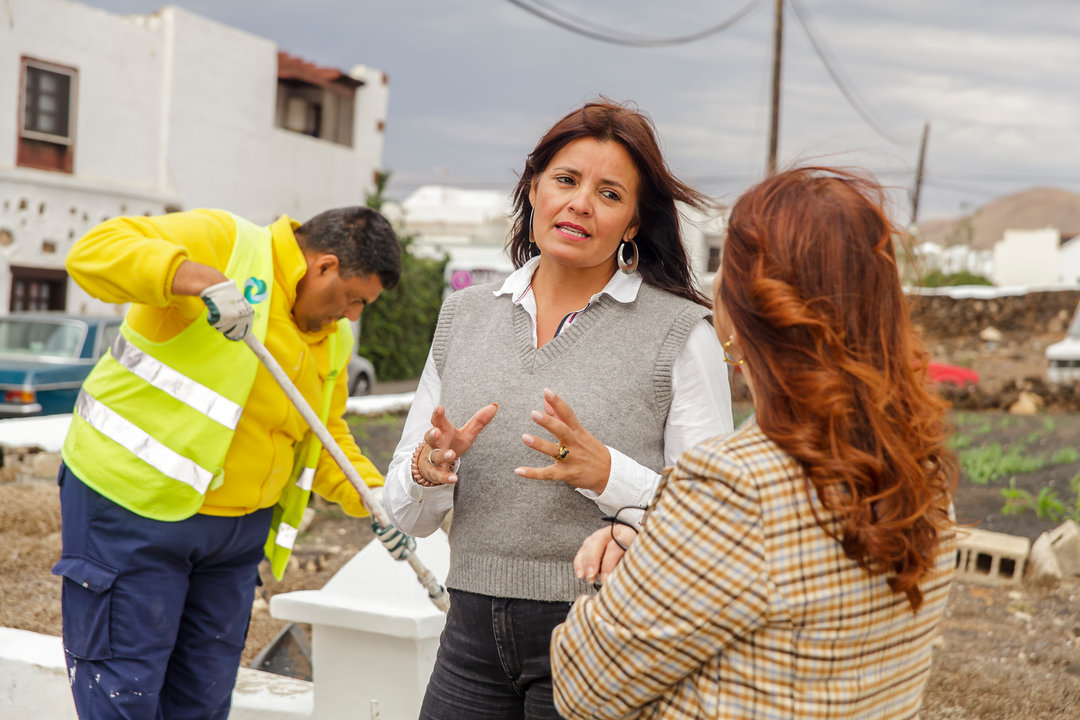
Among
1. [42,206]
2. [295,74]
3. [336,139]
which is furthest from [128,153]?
[336,139]

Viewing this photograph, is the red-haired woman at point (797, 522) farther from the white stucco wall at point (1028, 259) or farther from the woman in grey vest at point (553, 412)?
the white stucco wall at point (1028, 259)

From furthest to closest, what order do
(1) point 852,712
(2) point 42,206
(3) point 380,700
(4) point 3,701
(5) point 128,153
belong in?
(5) point 128,153 → (2) point 42,206 → (4) point 3,701 → (3) point 380,700 → (1) point 852,712

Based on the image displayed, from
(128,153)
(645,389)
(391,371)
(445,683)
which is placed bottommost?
(391,371)

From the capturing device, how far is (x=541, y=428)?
1934 millimetres

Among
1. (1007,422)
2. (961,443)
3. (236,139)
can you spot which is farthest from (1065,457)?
(236,139)

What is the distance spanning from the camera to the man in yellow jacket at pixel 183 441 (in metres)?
2.55

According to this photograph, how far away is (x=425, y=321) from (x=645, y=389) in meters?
18.4

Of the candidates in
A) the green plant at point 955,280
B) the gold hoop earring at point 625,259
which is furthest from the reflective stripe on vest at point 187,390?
the green plant at point 955,280

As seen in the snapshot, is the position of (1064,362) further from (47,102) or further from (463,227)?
(463,227)

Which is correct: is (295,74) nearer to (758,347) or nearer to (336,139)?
(336,139)

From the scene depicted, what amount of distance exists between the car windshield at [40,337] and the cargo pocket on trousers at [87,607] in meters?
7.07

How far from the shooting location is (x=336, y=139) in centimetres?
1969

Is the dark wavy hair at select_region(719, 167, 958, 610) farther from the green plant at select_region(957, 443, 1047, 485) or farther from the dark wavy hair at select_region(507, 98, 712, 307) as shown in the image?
the green plant at select_region(957, 443, 1047, 485)

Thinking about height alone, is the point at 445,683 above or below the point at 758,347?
below
